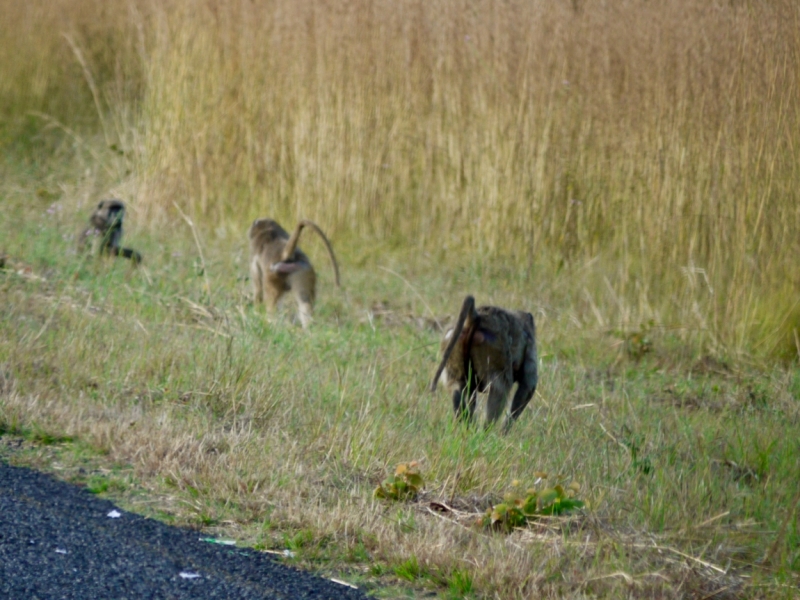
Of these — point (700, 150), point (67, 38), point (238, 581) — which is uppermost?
point (67, 38)

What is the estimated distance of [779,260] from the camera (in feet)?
25.8

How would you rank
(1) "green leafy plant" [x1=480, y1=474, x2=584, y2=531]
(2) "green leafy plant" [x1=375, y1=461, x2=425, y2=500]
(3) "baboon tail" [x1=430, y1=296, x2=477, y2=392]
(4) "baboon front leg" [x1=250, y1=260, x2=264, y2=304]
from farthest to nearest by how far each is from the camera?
1. (4) "baboon front leg" [x1=250, y1=260, x2=264, y2=304]
2. (3) "baboon tail" [x1=430, y1=296, x2=477, y2=392]
3. (2) "green leafy plant" [x1=375, y1=461, x2=425, y2=500]
4. (1) "green leafy plant" [x1=480, y1=474, x2=584, y2=531]

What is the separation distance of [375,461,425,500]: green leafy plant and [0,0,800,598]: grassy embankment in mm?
89

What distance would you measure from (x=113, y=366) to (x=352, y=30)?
576 centimetres

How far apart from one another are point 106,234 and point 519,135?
3.57 m

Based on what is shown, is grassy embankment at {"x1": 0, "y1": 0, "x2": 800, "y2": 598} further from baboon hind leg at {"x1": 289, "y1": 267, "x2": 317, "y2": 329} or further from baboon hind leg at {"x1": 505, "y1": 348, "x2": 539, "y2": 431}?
baboon hind leg at {"x1": 289, "y1": 267, "x2": 317, "y2": 329}

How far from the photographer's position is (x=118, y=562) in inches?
147

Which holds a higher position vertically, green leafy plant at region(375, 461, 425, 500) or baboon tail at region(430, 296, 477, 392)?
baboon tail at region(430, 296, 477, 392)

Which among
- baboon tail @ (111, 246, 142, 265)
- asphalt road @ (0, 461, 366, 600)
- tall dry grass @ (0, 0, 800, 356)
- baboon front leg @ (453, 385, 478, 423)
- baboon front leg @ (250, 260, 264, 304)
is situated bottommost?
asphalt road @ (0, 461, 366, 600)

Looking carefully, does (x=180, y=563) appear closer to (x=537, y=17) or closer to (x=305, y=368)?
(x=305, y=368)

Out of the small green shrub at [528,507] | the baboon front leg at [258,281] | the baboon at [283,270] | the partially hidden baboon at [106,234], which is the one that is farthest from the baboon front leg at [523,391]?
the partially hidden baboon at [106,234]

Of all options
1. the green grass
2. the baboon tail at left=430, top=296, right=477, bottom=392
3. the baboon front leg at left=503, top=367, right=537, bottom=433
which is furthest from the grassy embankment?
the baboon tail at left=430, top=296, right=477, bottom=392

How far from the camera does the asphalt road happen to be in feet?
11.6

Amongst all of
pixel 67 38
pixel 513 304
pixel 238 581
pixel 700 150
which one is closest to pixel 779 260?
pixel 700 150
